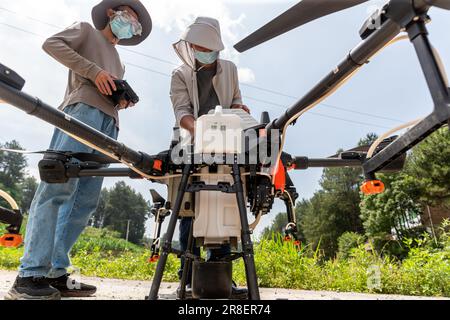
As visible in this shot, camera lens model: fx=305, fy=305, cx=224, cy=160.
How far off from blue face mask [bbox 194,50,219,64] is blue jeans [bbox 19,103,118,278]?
0.94 metres

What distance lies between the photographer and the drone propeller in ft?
3.59

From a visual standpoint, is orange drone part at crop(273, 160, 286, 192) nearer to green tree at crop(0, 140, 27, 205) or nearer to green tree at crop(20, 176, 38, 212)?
green tree at crop(0, 140, 27, 205)

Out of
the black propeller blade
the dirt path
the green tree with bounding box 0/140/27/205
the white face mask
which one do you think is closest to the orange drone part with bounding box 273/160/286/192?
the black propeller blade

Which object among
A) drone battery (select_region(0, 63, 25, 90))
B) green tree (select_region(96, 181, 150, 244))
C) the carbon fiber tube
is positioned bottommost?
the carbon fiber tube

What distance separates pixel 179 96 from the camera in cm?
224

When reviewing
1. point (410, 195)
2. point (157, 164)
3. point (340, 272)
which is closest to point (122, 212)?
point (410, 195)

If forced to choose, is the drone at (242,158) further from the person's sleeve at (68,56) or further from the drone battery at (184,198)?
the person's sleeve at (68,56)

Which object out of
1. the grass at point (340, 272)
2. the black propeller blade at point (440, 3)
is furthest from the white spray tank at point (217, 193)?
the grass at point (340, 272)

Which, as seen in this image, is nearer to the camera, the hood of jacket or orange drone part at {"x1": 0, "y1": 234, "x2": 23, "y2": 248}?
orange drone part at {"x1": 0, "y1": 234, "x2": 23, "y2": 248}

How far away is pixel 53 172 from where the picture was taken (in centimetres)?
147

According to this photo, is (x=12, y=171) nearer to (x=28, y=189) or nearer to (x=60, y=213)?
(x=28, y=189)

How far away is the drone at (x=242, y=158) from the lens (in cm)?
88

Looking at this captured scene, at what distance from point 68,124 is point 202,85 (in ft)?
3.79

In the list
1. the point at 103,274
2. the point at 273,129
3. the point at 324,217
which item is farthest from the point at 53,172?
the point at 324,217
